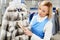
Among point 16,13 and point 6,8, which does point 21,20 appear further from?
point 6,8

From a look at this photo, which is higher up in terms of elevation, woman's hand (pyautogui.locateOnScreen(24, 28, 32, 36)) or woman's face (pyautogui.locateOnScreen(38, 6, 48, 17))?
woman's face (pyautogui.locateOnScreen(38, 6, 48, 17))

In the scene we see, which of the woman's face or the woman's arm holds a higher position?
the woman's face

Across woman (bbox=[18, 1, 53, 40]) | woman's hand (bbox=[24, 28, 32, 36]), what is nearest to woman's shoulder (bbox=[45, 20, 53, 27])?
woman (bbox=[18, 1, 53, 40])

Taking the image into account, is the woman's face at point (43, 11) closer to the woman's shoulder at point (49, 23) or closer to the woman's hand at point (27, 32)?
the woman's shoulder at point (49, 23)

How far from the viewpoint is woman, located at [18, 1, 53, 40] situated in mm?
1742

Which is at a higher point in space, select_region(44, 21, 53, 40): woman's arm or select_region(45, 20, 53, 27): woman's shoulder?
select_region(45, 20, 53, 27): woman's shoulder

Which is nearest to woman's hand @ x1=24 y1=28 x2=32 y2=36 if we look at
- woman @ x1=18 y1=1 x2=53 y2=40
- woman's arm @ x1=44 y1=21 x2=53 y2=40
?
woman @ x1=18 y1=1 x2=53 y2=40

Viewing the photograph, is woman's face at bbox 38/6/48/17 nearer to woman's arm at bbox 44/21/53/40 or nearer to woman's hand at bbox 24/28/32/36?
woman's arm at bbox 44/21/53/40

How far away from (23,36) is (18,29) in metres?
0.10

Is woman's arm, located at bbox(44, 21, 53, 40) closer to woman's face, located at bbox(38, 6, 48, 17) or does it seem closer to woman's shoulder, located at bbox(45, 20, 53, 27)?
woman's shoulder, located at bbox(45, 20, 53, 27)

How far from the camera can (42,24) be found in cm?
177

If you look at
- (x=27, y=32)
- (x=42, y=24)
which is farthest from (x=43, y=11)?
(x=27, y=32)

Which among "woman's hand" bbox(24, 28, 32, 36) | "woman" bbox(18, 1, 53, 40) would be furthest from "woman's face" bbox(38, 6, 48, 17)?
"woman's hand" bbox(24, 28, 32, 36)

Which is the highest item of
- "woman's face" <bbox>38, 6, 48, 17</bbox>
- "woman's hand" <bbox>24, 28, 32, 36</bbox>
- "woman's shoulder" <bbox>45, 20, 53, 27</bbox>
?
"woman's face" <bbox>38, 6, 48, 17</bbox>
